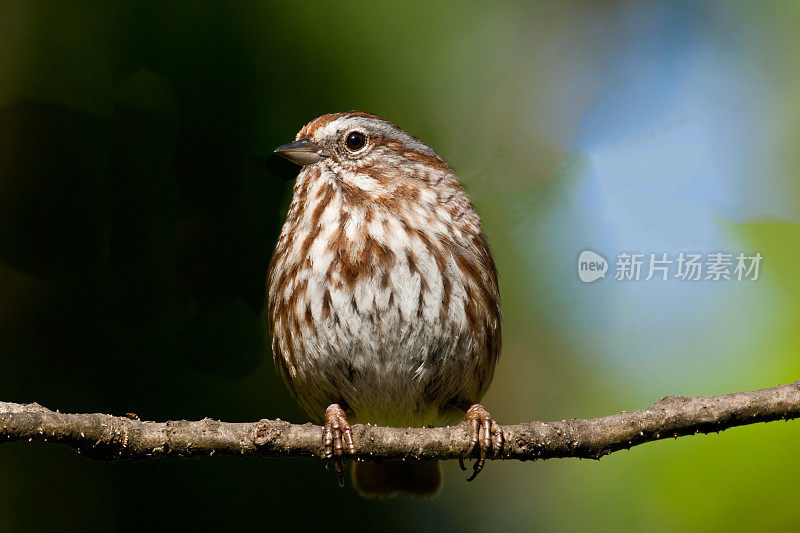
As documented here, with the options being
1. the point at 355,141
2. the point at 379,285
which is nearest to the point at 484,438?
the point at 379,285

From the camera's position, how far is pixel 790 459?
139 inches

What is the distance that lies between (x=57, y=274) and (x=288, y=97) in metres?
1.25

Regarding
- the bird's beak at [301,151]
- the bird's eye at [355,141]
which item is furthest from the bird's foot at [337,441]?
the bird's eye at [355,141]

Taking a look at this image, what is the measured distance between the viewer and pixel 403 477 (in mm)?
4844

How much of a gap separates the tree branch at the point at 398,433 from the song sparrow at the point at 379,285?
0.32 meters

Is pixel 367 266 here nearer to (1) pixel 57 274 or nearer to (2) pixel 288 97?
(2) pixel 288 97

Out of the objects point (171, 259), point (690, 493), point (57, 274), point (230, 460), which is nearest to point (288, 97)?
point (171, 259)

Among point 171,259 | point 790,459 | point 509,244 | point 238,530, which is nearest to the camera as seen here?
point 790,459

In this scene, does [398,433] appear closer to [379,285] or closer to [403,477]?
[379,285]

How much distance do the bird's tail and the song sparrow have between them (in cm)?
21

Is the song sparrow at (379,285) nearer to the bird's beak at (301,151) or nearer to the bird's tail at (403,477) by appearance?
the bird's beak at (301,151)

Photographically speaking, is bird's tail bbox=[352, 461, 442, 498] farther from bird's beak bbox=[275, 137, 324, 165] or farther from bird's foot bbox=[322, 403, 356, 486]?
bird's beak bbox=[275, 137, 324, 165]

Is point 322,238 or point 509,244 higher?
point 509,244

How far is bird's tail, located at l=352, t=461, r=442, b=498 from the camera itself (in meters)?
4.66
